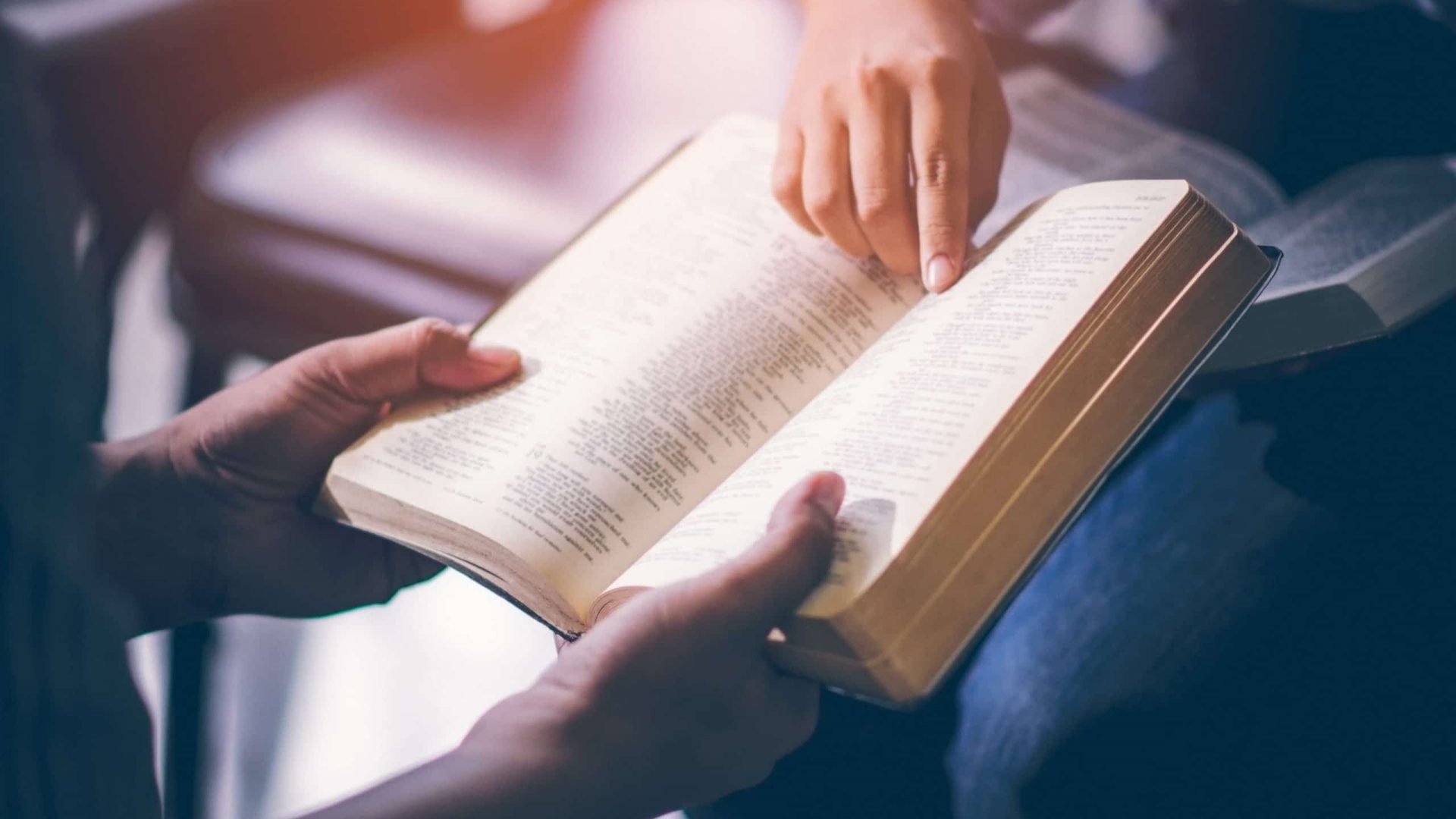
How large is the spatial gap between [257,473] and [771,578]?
0.37 meters

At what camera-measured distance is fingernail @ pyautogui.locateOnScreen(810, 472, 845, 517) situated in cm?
44

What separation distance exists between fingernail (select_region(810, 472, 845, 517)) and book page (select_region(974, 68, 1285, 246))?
0.24 meters

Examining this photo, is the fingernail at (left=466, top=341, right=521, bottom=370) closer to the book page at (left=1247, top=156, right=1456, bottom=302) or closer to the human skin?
the human skin

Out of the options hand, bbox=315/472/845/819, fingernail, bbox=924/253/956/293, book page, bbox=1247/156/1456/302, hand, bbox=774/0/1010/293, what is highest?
hand, bbox=774/0/1010/293

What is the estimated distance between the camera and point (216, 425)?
0.62 metres

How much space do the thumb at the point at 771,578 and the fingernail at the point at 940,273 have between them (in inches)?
7.3

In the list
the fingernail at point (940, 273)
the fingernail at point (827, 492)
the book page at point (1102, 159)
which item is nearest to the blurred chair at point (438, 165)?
the book page at point (1102, 159)

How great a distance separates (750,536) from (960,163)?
0.25 m

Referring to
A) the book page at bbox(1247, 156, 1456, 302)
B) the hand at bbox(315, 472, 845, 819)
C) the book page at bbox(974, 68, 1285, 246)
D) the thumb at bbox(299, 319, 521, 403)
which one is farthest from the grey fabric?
the book page at bbox(1247, 156, 1456, 302)

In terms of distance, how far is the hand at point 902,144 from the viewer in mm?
560

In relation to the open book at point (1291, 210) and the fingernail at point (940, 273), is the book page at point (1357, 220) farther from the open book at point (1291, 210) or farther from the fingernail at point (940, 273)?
the fingernail at point (940, 273)

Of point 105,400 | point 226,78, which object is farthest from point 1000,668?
point 226,78

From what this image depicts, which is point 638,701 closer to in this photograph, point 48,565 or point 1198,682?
point 48,565

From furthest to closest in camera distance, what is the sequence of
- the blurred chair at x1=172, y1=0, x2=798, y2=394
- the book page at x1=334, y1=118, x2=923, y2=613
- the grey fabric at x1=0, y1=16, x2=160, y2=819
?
the blurred chair at x1=172, y1=0, x2=798, y2=394, the book page at x1=334, y1=118, x2=923, y2=613, the grey fabric at x1=0, y1=16, x2=160, y2=819
